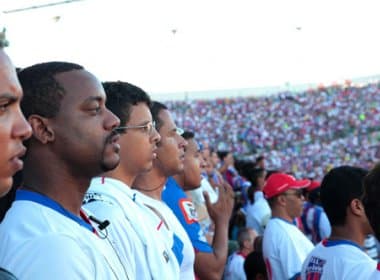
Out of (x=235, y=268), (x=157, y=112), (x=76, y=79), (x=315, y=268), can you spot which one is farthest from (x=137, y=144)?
(x=235, y=268)

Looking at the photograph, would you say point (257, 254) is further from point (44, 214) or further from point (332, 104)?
point (332, 104)

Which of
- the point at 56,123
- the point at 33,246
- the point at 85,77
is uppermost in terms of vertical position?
the point at 85,77

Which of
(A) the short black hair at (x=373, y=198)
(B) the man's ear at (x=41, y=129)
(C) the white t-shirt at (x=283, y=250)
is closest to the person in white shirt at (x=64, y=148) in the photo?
(B) the man's ear at (x=41, y=129)

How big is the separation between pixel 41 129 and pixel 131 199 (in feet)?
2.64

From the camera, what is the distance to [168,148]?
358cm

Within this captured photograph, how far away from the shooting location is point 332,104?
36.9 meters

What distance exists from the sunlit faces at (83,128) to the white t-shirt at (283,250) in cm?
271

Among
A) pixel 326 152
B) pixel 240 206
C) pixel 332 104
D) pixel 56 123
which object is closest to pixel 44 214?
pixel 56 123

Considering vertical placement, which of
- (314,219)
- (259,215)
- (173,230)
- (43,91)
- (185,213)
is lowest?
(314,219)

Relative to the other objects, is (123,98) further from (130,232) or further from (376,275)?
(376,275)

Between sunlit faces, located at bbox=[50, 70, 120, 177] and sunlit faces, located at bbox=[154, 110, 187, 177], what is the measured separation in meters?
1.30

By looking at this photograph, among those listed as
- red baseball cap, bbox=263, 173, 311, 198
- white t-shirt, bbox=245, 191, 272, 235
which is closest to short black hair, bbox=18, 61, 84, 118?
red baseball cap, bbox=263, 173, 311, 198

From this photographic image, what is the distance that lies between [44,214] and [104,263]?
0.82ft

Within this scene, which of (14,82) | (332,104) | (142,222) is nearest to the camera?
(14,82)
